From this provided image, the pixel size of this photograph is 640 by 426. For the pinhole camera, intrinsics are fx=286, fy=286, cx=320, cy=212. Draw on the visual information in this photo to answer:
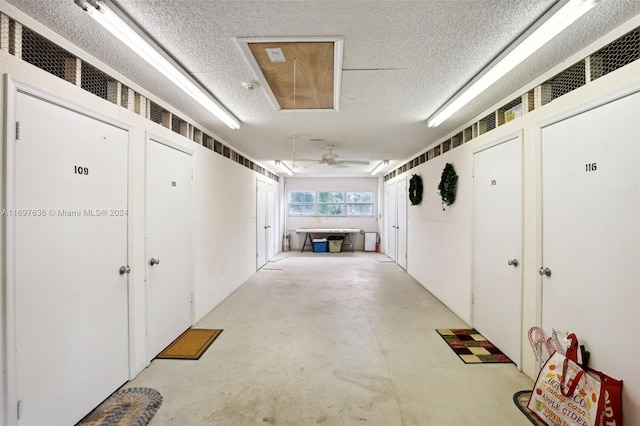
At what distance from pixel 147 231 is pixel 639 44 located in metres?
3.69

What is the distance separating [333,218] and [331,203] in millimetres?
544

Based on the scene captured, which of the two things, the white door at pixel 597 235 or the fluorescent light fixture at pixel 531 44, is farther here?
the white door at pixel 597 235

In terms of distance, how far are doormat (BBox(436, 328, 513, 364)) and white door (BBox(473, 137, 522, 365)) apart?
71 mm

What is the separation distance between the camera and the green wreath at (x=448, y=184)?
12.6 ft

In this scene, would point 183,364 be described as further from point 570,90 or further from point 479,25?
point 570,90

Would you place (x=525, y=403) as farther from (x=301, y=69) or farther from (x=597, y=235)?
(x=301, y=69)

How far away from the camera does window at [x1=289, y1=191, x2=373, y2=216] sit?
402 inches

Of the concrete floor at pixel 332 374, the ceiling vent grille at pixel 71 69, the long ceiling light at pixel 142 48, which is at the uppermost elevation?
the long ceiling light at pixel 142 48

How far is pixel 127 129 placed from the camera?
92.6 inches

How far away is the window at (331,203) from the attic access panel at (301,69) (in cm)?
724

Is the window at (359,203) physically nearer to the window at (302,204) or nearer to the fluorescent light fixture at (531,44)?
the window at (302,204)

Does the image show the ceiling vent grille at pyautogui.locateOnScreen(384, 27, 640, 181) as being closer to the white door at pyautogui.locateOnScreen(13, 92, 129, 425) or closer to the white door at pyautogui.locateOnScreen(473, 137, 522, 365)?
the white door at pyautogui.locateOnScreen(473, 137, 522, 365)

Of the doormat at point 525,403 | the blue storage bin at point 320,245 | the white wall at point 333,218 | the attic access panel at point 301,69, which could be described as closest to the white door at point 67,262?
the attic access panel at point 301,69

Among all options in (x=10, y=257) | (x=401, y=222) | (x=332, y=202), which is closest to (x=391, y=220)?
(x=401, y=222)
